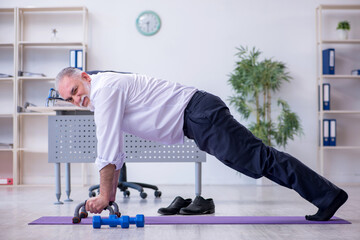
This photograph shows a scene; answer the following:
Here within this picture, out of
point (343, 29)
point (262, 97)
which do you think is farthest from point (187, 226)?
point (343, 29)

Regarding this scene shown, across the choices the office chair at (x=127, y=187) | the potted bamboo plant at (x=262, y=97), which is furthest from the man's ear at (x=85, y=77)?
the potted bamboo plant at (x=262, y=97)

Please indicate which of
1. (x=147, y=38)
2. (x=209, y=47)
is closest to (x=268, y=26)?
(x=209, y=47)

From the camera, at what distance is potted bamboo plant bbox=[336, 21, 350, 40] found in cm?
545

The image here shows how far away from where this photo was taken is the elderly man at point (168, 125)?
202cm

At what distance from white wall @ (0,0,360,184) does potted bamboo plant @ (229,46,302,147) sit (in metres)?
0.18

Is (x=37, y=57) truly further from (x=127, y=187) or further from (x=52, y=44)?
(x=127, y=187)

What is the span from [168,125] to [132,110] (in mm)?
180

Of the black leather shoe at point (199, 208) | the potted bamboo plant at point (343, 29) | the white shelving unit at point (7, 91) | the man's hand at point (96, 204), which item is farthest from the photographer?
the white shelving unit at point (7, 91)

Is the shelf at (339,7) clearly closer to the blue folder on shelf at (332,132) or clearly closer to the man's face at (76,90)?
the blue folder on shelf at (332,132)

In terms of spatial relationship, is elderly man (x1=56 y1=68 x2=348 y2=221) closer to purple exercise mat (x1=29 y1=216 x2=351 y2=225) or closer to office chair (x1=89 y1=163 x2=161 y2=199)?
purple exercise mat (x1=29 y1=216 x2=351 y2=225)

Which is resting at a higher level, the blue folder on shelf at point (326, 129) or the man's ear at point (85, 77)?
the man's ear at point (85, 77)

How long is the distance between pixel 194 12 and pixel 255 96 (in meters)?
1.25

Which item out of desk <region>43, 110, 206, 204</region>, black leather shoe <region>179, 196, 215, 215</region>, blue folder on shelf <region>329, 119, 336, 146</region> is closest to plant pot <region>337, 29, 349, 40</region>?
blue folder on shelf <region>329, 119, 336, 146</region>

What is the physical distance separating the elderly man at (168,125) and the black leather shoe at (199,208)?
2.10ft
